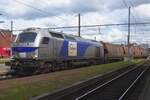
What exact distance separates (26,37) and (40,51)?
181cm

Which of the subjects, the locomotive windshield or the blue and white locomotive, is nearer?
the blue and white locomotive

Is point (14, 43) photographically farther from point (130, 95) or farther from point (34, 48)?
point (130, 95)

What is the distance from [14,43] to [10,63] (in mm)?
2278

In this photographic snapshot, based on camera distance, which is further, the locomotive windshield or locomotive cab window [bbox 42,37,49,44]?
locomotive cab window [bbox 42,37,49,44]

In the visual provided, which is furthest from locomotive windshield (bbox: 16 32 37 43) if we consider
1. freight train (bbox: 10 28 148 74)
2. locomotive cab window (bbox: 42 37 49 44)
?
locomotive cab window (bbox: 42 37 49 44)

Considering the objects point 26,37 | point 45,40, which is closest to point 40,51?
point 45,40

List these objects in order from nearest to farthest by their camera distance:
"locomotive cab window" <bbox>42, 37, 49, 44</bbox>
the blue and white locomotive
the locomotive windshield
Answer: the blue and white locomotive, the locomotive windshield, "locomotive cab window" <bbox>42, 37, 49, 44</bbox>

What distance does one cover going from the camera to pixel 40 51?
29.8 m

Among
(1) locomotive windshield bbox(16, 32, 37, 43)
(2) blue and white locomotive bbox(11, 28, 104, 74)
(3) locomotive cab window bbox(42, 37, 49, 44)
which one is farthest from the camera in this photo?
(3) locomotive cab window bbox(42, 37, 49, 44)

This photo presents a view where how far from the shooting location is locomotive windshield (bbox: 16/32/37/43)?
29.9 meters

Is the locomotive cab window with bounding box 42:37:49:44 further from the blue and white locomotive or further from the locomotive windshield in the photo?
the locomotive windshield

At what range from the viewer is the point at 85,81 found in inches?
950

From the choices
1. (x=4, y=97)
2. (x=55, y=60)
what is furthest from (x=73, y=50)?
(x=4, y=97)

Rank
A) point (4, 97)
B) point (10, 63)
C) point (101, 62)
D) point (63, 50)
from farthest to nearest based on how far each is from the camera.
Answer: point (101, 62), point (63, 50), point (10, 63), point (4, 97)
